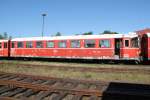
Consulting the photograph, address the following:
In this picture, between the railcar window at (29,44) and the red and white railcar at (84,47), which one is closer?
the red and white railcar at (84,47)

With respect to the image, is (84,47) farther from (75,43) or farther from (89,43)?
(75,43)

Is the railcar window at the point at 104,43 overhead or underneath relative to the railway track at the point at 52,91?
overhead

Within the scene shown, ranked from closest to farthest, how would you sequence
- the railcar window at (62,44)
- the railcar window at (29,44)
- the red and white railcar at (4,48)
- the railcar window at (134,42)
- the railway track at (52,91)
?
1. the railway track at (52,91)
2. the railcar window at (134,42)
3. the railcar window at (62,44)
4. the railcar window at (29,44)
5. the red and white railcar at (4,48)

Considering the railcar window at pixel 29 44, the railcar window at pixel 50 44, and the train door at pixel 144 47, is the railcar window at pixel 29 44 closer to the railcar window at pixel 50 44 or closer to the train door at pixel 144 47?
the railcar window at pixel 50 44

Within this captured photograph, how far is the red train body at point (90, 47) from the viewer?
22.5 meters

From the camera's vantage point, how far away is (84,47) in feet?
80.9

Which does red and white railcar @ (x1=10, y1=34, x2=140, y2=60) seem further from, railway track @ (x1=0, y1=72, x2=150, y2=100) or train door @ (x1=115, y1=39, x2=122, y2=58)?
railway track @ (x1=0, y1=72, x2=150, y2=100)

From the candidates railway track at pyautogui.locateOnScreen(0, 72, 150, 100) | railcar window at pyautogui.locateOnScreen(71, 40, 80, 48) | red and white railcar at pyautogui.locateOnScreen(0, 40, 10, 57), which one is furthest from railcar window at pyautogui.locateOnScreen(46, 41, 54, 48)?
railway track at pyautogui.locateOnScreen(0, 72, 150, 100)

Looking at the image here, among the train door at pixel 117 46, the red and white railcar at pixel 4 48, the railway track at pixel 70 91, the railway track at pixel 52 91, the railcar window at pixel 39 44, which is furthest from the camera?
the red and white railcar at pixel 4 48

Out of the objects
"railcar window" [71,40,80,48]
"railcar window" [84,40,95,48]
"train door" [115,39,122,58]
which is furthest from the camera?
"railcar window" [71,40,80,48]

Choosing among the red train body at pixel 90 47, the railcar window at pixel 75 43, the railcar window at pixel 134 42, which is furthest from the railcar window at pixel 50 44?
the railcar window at pixel 134 42

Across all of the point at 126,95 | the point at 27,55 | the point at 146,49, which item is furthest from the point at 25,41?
the point at 126,95

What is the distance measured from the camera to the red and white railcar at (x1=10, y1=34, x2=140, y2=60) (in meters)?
22.6

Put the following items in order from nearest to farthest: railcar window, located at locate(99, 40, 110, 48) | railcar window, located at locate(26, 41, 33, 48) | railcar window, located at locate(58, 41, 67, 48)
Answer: railcar window, located at locate(99, 40, 110, 48)
railcar window, located at locate(58, 41, 67, 48)
railcar window, located at locate(26, 41, 33, 48)
